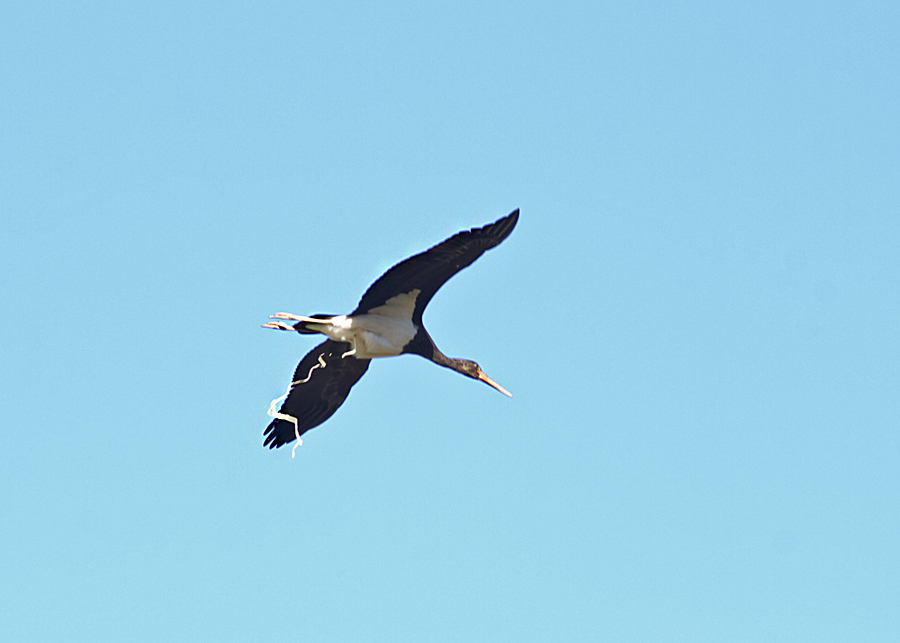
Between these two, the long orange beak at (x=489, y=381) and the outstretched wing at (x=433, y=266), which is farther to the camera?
the long orange beak at (x=489, y=381)

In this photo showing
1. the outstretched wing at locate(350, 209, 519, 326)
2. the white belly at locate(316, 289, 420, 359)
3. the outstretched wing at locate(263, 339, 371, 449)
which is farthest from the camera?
the outstretched wing at locate(263, 339, 371, 449)

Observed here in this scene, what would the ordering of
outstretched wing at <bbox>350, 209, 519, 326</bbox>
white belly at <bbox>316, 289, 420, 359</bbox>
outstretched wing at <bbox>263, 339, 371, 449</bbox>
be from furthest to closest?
outstretched wing at <bbox>263, 339, 371, 449</bbox> < white belly at <bbox>316, 289, 420, 359</bbox> < outstretched wing at <bbox>350, 209, 519, 326</bbox>

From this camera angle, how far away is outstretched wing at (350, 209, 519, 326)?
20469 millimetres

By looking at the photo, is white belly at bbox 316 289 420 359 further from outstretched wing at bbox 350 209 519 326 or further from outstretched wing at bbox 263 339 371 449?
outstretched wing at bbox 263 339 371 449

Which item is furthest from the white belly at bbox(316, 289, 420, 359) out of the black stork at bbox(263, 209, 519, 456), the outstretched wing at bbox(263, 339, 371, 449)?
the outstretched wing at bbox(263, 339, 371, 449)

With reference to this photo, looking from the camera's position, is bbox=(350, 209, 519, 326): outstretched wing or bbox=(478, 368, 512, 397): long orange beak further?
bbox=(478, 368, 512, 397): long orange beak

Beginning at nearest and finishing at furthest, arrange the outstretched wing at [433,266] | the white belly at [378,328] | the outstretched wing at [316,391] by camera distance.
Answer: the outstretched wing at [433,266]
the white belly at [378,328]
the outstretched wing at [316,391]

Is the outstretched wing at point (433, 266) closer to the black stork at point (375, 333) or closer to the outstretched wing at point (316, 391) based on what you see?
the black stork at point (375, 333)

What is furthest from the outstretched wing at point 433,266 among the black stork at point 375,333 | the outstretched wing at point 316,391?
the outstretched wing at point 316,391

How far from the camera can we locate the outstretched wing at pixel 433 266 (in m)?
20.5

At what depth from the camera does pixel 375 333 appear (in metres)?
23.1

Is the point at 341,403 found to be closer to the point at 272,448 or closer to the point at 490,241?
the point at 272,448

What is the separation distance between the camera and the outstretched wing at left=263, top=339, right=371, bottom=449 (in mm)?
24312

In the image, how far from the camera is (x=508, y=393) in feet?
84.8
